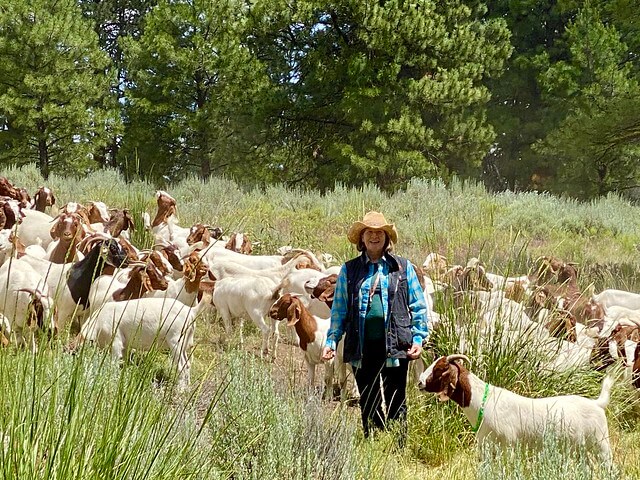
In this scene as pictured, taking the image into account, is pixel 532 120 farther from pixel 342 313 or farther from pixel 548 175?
pixel 342 313

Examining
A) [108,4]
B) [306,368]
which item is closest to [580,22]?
[108,4]

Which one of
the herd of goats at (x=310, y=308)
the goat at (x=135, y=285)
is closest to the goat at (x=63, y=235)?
the herd of goats at (x=310, y=308)

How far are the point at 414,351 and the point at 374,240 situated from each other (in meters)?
0.83

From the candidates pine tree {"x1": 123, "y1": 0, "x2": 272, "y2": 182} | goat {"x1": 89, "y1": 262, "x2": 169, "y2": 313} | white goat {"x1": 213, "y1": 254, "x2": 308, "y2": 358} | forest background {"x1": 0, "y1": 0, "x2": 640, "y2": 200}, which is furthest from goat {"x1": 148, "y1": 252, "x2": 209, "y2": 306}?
pine tree {"x1": 123, "y1": 0, "x2": 272, "y2": 182}

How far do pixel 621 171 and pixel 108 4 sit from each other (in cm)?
2053

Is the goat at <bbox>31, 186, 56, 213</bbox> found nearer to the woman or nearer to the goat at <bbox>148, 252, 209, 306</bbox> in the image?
the goat at <bbox>148, 252, 209, 306</bbox>

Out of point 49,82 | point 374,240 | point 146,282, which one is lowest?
point 146,282

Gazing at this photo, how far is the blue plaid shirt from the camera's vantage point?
5.58 metres

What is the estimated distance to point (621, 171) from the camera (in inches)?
1086

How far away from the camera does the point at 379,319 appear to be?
5.61 m

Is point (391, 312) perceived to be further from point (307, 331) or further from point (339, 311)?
point (307, 331)

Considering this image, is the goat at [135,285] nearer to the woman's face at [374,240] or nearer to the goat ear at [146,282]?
the goat ear at [146,282]

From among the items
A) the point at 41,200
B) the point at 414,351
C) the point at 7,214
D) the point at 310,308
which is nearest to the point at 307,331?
the point at 414,351

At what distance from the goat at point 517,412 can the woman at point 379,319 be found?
0.40 m
